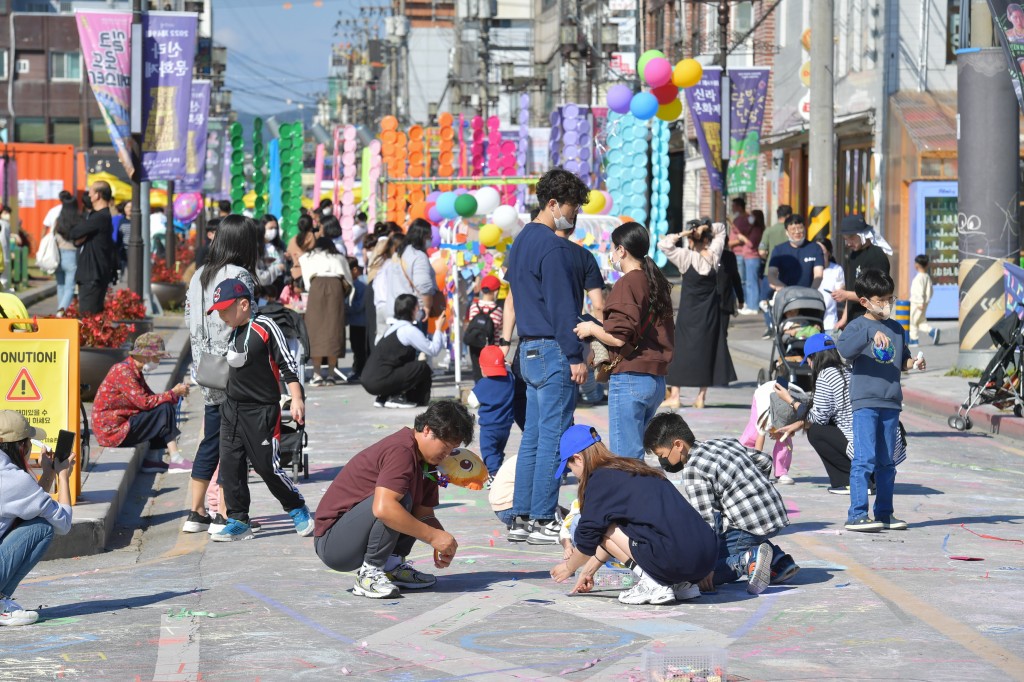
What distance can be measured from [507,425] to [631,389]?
1857 mm

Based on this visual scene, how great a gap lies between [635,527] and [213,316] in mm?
3224

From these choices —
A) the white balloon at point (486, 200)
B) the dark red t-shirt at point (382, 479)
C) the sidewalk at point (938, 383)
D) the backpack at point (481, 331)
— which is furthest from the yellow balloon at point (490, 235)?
the dark red t-shirt at point (382, 479)

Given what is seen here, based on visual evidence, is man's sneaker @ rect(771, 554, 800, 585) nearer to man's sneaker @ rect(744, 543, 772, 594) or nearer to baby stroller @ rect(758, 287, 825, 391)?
man's sneaker @ rect(744, 543, 772, 594)

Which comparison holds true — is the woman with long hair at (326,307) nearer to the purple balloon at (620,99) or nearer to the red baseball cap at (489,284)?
the red baseball cap at (489,284)

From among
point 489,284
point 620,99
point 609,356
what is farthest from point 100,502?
point 620,99

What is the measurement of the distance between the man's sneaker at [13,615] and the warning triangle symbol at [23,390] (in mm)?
2795

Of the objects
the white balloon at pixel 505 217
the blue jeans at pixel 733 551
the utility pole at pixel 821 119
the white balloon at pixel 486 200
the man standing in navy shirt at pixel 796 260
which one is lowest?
the blue jeans at pixel 733 551

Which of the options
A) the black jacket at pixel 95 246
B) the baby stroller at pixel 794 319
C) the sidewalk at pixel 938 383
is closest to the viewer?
the baby stroller at pixel 794 319

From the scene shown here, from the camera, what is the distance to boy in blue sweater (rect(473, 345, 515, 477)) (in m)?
10.5

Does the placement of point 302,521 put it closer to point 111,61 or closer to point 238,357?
point 238,357

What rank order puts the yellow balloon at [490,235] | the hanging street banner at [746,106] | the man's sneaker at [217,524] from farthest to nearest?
the hanging street banner at [746,106] < the yellow balloon at [490,235] < the man's sneaker at [217,524]

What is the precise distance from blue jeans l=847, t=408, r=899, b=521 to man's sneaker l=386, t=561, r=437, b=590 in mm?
2845

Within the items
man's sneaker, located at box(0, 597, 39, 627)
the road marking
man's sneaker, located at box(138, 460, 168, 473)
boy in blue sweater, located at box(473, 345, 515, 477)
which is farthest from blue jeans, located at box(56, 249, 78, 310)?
the road marking

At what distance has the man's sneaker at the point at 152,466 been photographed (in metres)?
12.1
